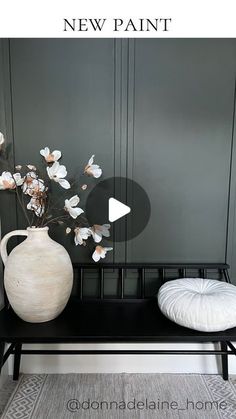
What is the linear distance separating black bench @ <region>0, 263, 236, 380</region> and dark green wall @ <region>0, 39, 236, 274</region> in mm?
90

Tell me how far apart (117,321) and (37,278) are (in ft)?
1.47

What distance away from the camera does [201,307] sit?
1.36 m

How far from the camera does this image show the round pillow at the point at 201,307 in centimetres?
134

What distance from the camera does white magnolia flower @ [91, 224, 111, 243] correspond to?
1.58 metres

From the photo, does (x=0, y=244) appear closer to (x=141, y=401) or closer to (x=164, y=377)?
(x=141, y=401)

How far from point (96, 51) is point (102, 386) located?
1.87m

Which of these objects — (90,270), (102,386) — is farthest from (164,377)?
(90,270)

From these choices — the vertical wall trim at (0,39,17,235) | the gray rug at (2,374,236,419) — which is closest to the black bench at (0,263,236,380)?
the gray rug at (2,374,236,419)

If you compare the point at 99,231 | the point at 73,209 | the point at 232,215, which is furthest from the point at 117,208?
the point at 232,215

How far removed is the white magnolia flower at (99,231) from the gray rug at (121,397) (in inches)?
32.8

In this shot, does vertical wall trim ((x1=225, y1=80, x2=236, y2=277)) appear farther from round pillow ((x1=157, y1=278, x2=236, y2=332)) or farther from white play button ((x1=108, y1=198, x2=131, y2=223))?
white play button ((x1=108, y1=198, x2=131, y2=223))

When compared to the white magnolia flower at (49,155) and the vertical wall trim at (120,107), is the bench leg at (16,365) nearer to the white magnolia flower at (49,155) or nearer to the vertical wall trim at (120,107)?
the vertical wall trim at (120,107)
